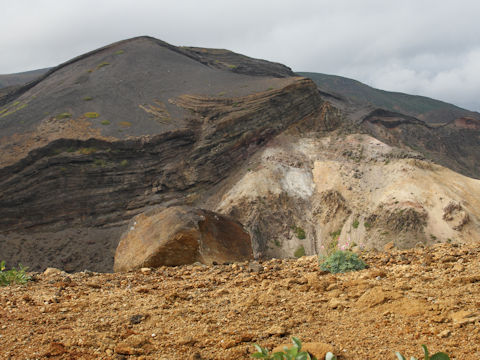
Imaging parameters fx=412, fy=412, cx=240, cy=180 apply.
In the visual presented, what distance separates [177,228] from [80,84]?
112 ft

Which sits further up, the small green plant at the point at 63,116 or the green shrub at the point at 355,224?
the small green plant at the point at 63,116

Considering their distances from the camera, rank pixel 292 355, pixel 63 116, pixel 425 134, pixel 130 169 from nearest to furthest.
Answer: pixel 292 355 < pixel 130 169 < pixel 63 116 < pixel 425 134

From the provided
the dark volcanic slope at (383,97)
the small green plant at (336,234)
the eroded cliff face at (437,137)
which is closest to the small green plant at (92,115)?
the small green plant at (336,234)

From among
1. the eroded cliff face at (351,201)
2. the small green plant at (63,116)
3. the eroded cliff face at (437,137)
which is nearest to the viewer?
the eroded cliff face at (351,201)

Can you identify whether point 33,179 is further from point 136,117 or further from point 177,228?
point 177,228

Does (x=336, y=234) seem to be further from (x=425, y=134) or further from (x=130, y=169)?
(x=425, y=134)

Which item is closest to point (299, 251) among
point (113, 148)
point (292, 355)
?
point (113, 148)

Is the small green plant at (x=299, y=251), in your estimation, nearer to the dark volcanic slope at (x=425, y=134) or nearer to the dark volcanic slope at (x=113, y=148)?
the dark volcanic slope at (x=113, y=148)

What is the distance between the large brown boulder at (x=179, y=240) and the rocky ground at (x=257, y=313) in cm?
277

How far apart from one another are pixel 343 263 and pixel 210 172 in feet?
87.4

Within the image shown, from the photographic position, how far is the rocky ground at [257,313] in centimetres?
339

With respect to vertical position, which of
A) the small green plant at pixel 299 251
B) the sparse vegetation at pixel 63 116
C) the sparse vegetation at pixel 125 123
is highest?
the sparse vegetation at pixel 125 123

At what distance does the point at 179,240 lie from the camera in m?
9.10

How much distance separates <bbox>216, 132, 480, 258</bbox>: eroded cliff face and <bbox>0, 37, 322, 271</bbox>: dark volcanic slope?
13.5 ft
